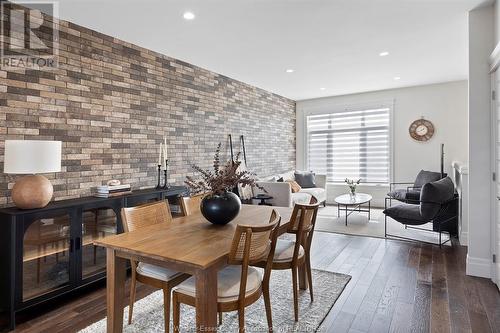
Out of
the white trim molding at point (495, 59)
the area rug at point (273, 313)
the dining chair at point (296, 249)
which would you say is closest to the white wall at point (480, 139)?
the white trim molding at point (495, 59)

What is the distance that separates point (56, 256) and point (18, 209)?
52 centimetres

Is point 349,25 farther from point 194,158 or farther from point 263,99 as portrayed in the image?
point 263,99

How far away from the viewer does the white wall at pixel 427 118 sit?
6.08 meters

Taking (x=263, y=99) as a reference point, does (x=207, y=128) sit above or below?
below

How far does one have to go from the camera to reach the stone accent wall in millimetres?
2779

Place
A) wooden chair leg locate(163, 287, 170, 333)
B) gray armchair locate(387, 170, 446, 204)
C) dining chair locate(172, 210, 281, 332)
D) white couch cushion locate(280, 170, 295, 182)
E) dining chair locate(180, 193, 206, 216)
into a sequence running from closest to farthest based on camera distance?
dining chair locate(172, 210, 281, 332) → wooden chair leg locate(163, 287, 170, 333) → dining chair locate(180, 193, 206, 216) → gray armchair locate(387, 170, 446, 204) → white couch cushion locate(280, 170, 295, 182)

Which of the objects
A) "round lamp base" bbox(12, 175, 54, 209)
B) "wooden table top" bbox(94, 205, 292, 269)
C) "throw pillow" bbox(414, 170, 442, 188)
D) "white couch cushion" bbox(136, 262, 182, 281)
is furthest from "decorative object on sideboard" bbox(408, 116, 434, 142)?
"round lamp base" bbox(12, 175, 54, 209)

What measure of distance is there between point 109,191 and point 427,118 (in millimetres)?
6367

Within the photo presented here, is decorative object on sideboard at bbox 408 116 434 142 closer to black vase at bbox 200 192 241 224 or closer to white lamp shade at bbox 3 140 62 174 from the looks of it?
black vase at bbox 200 192 241 224

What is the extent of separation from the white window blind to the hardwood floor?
3476mm

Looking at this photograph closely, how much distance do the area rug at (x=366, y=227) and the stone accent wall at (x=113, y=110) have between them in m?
2.40

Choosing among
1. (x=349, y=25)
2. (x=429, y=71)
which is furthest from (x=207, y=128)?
(x=429, y=71)

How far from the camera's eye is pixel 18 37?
270 centimetres

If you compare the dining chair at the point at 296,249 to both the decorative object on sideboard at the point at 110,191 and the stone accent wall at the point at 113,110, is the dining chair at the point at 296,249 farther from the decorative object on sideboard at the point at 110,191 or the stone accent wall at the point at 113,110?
the stone accent wall at the point at 113,110
